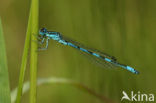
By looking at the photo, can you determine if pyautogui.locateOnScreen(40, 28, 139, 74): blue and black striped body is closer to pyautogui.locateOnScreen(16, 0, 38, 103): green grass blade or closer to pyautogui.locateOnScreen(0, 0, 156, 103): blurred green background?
pyautogui.locateOnScreen(0, 0, 156, 103): blurred green background

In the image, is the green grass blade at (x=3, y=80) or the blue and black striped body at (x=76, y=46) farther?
the blue and black striped body at (x=76, y=46)

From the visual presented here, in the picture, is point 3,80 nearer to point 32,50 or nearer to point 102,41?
point 32,50

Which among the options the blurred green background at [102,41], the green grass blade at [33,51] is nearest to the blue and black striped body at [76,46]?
the blurred green background at [102,41]

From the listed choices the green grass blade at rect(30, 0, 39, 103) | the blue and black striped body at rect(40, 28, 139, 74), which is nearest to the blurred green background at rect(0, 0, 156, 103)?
the blue and black striped body at rect(40, 28, 139, 74)

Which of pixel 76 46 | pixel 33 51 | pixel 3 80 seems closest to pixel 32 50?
pixel 33 51

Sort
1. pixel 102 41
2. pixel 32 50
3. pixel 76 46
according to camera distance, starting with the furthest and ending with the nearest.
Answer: pixel 102 41, pixel 76 46, pixel 32 50

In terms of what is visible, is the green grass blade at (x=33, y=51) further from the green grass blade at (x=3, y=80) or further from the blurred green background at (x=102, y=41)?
the blurred green background at (x=102, y=41)

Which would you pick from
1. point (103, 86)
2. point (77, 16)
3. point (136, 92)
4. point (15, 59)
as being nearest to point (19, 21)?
point (15, 59)

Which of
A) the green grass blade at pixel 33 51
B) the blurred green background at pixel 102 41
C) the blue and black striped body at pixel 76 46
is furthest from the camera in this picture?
the blurred green background at pixel 102 41
